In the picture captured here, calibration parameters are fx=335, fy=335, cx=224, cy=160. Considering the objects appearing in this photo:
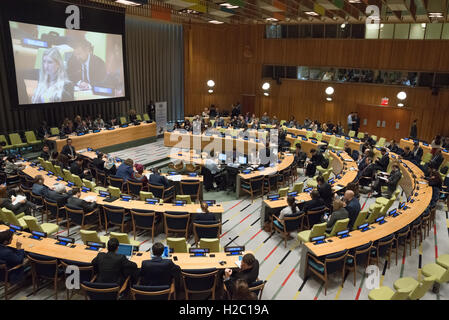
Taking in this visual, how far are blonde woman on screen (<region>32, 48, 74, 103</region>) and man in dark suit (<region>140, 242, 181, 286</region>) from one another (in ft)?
37.4

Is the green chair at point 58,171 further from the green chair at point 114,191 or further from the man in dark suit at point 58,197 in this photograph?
the green chair at point 114,191

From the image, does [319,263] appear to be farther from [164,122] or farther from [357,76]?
[357,76]

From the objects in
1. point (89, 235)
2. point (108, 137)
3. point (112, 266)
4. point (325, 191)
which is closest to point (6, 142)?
point (108, 137)

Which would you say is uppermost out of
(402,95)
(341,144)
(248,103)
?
(402,95)

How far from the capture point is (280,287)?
6.20 m

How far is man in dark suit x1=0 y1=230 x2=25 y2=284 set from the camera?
17.7 ft

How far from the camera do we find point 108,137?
Result: 49.5 feet

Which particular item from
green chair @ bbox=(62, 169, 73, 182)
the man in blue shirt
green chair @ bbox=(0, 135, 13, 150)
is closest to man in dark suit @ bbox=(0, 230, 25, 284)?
green chair @ bbox=(62, 169, 73, 182)

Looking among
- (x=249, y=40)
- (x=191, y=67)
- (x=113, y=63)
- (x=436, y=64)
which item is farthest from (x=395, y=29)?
(x=113, y=63)

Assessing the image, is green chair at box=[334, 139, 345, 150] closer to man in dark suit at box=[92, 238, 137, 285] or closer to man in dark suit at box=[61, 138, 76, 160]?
man in dark suit at box=[61, 138, 76, 160]

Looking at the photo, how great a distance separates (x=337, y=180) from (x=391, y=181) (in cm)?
172

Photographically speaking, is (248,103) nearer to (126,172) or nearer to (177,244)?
(126,172)

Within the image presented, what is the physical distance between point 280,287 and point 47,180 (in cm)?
694

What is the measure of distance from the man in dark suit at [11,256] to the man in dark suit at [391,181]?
957cm
